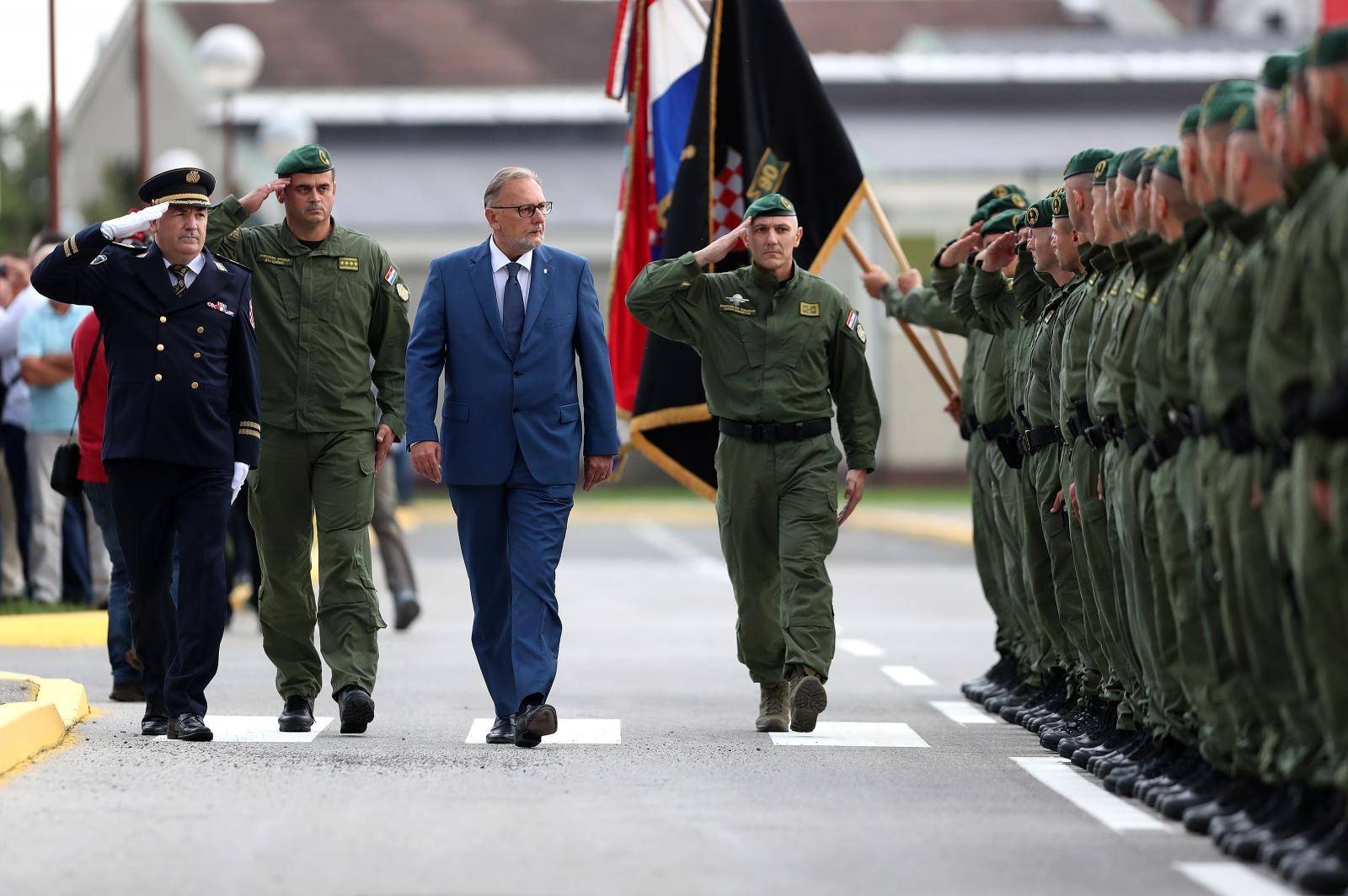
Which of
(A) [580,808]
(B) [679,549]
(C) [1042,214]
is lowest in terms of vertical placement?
(B) [679,549]

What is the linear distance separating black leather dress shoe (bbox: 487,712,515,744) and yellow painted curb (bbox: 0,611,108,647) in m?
5.09

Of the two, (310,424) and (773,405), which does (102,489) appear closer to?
(310,424)

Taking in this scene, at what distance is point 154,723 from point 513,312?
2.19 metres

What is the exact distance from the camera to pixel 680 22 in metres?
14.3

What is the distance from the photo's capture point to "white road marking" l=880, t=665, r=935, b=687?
43.8 ft

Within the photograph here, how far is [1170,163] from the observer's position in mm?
8328

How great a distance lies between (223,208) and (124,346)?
2.59 ft

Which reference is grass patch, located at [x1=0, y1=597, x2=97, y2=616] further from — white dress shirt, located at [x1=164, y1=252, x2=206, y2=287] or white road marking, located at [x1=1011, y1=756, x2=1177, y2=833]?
white road marking, located at [x1=1011, y1=756, x2=1177, y2=833]

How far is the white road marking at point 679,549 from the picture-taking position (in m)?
25.0

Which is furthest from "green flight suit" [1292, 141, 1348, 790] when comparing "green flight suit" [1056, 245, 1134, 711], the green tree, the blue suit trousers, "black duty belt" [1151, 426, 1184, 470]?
the green tree

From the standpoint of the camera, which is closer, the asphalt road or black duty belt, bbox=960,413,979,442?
the asphalt road

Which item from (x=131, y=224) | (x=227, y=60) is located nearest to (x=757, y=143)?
(x=131, y=224)

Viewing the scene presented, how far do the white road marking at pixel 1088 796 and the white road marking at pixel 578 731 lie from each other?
172 centimetres

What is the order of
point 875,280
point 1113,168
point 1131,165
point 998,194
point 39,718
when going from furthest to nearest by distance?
point 875,280, point 998,194, point 39,718, point 1113,168, point 1131,165
